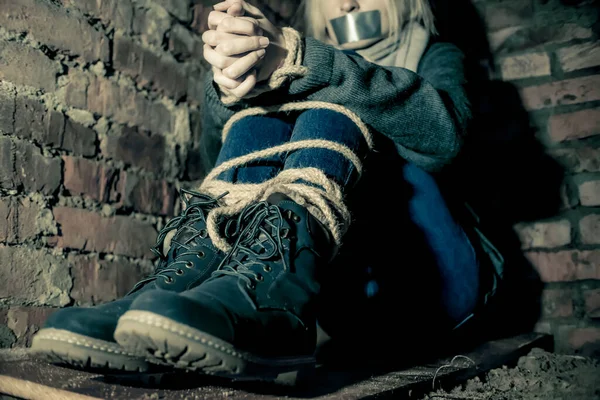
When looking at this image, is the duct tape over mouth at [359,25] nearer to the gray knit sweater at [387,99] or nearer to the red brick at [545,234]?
the gray knit sweater at [387,99]

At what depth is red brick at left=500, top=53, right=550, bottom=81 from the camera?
1223 millimetres

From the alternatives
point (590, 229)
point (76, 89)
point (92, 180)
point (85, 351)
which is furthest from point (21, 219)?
point (590, 229)

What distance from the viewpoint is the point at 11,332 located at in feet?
2.49

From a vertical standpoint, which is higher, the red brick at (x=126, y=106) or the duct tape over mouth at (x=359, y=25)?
Result: the duct tape over mouth at (x=359, y=25)

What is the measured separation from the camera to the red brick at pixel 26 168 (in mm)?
769

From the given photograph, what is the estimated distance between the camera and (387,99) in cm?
73

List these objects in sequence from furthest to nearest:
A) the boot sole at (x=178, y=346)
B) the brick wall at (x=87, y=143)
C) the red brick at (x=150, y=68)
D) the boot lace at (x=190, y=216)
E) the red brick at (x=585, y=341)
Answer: the red brick at (x=585, y=341), the red brick at (x=150, y=68), the brick wall at (x=87, y=143), the boot lace at (x=190, y=216), the boot sole at (x=178, y=346)

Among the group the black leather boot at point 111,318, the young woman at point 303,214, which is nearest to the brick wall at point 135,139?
the young woman at point 303,214

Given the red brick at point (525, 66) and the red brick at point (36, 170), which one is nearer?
the red brick at point (36, 170)

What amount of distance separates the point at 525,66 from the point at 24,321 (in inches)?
49.1

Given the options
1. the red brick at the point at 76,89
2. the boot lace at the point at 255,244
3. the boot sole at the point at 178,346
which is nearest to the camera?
the boot sole at the point at 178,346

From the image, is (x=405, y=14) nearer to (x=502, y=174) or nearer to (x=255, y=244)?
(x=502, y=174)

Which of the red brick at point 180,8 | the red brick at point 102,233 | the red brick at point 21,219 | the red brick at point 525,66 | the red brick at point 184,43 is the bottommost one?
the red brick at point 102,233

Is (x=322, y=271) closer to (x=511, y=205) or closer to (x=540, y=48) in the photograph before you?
(x=511, y=205)
